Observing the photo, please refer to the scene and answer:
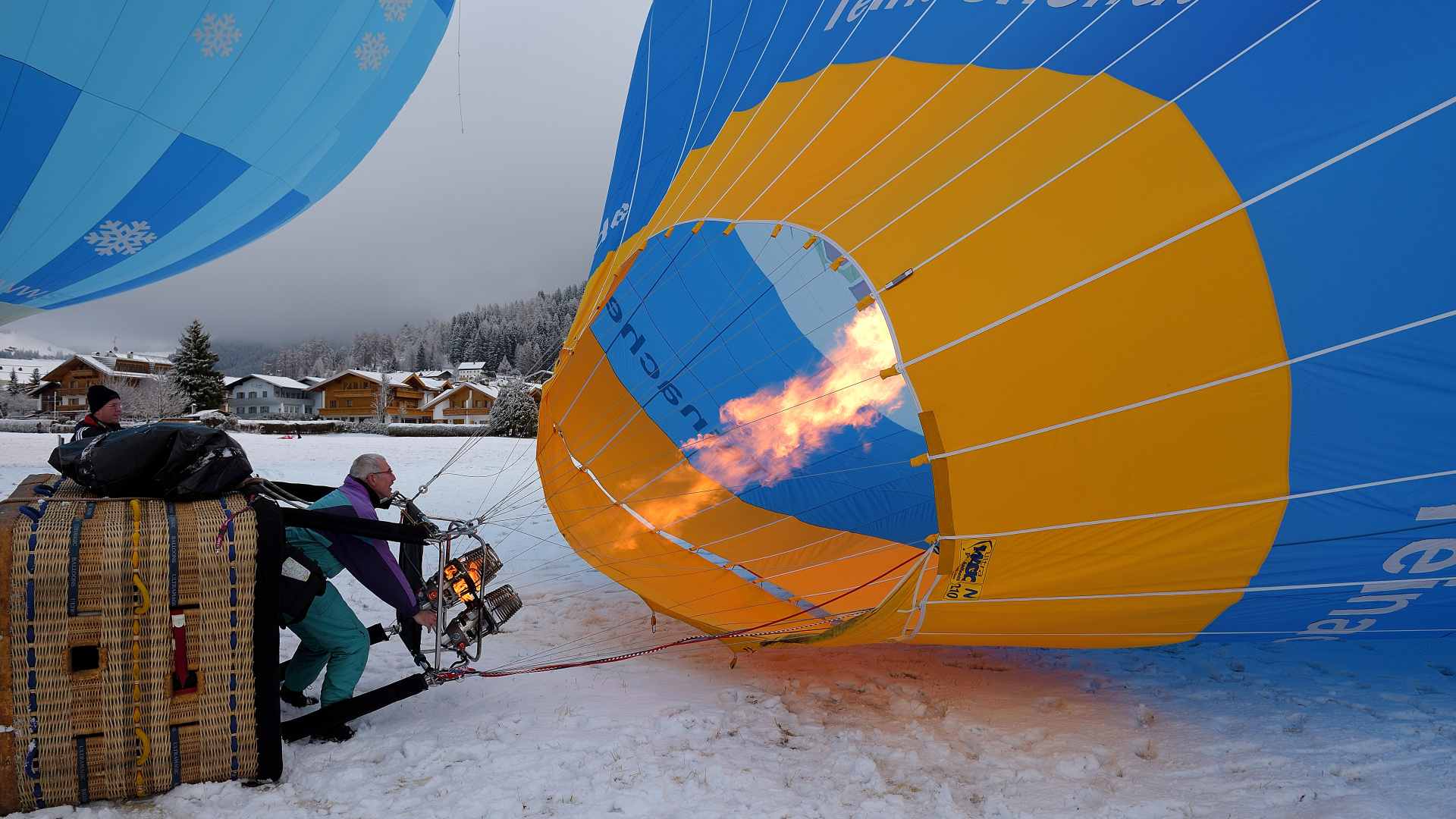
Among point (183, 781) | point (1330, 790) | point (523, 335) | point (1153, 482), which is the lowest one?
point (1330, 790)

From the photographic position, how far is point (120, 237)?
4566 millimetres

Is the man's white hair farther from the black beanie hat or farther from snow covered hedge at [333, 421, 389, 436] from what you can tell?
snow covered hedge at [333, 421, 389, 436]

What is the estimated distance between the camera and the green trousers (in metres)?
2.58

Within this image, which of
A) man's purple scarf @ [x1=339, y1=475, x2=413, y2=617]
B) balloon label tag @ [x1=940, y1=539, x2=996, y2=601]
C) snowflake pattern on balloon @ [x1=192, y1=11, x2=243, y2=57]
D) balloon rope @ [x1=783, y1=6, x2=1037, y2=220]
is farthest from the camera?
snowflake pattern on balloon @ [x1=192, y1=11, x2=243, y2=57]

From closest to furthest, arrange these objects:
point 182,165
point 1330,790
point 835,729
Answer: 1. point 1330,790
2. point 835,729
3. point 182,165

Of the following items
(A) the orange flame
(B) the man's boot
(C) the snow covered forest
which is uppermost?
(C) the snow covered forest

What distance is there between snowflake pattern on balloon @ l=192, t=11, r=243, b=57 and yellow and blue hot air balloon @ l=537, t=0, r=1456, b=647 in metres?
3.18

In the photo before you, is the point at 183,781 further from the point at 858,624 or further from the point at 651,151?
the point at 651,151

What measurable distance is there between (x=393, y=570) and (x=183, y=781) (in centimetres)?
87

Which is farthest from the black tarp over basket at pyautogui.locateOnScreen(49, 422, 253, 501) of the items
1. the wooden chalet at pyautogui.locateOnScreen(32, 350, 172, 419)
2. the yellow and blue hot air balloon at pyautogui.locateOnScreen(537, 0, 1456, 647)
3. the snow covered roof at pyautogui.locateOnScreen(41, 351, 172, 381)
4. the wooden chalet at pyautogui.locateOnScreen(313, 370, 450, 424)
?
the wooden chalet at pyautogui.locateOnScreen(313, 370, 450, 424)

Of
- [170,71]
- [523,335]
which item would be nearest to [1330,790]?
[170,71]

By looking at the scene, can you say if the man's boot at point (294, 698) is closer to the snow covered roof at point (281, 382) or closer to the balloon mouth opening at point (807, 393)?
the balloon mouth opening at point (807, 393)

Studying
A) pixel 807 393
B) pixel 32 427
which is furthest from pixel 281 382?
pixel 807 393

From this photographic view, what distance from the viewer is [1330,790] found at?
2203 millimetres
